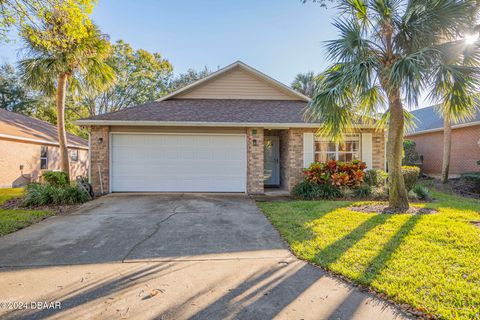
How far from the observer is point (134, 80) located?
23750 millimetres

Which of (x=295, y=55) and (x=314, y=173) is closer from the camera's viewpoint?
(x=314, y=173)

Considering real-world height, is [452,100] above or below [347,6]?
below

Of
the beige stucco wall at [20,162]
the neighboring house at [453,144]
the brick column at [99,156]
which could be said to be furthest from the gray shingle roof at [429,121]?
the beige stucco wall at [20,162]

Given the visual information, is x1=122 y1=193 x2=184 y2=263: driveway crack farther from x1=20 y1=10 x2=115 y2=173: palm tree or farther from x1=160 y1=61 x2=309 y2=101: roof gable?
x1=160 y1=61 x2=309 y2=101: roof gable

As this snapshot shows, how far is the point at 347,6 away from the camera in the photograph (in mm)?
6223

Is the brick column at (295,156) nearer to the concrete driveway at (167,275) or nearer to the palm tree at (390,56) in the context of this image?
the palm tree at (390,56)

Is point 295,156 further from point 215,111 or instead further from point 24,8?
point 24,8

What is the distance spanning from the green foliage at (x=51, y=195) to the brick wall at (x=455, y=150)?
59.5 feet

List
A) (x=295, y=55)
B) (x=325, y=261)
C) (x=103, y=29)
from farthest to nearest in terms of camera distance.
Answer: (x=295, y=55)
(x=103, y=29)
(x=325, y=261)

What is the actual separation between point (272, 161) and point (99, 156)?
7.28 meters

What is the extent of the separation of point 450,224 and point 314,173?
162 inches

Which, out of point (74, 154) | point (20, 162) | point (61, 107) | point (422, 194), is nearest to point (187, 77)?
point (74, 154)

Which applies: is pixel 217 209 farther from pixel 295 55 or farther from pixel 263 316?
pixel 295 55

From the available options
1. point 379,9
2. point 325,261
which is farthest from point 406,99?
point 325,261
